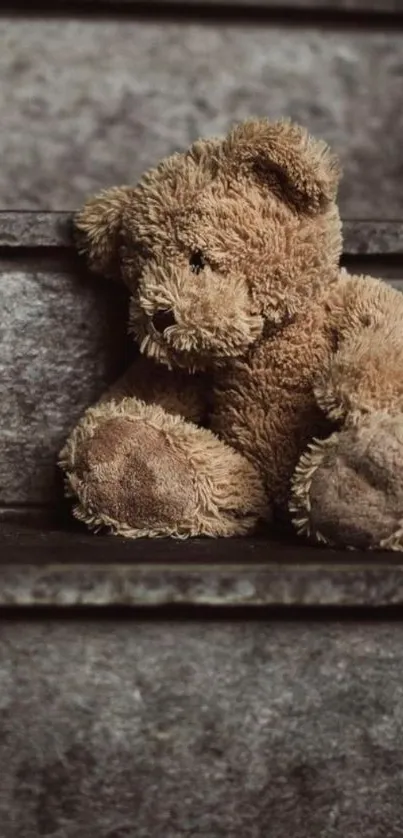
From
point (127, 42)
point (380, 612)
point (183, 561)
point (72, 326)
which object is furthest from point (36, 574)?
point (127, 42)

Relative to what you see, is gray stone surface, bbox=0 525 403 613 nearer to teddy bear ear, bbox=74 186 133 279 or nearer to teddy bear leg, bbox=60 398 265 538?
teddy bear leg, bbox=60 398 265 538

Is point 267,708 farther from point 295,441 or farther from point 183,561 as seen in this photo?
Result: point 295,441


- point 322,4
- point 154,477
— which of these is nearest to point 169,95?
point 322,4

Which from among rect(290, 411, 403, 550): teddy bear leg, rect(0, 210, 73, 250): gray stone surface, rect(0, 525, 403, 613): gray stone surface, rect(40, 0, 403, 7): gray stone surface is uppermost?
rect(40, 0, 403, 7): gray stone surface

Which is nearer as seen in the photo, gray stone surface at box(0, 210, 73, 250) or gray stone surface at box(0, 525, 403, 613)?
gray stone surface at box(0, 525, 403, 613)

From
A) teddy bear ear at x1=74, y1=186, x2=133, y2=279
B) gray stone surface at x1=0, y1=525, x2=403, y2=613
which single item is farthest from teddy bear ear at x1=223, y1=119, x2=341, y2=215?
gray stone surface at x1=0, y1=525, x2=403, y2=613

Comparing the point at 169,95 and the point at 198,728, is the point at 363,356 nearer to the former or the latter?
the point at 198,728
